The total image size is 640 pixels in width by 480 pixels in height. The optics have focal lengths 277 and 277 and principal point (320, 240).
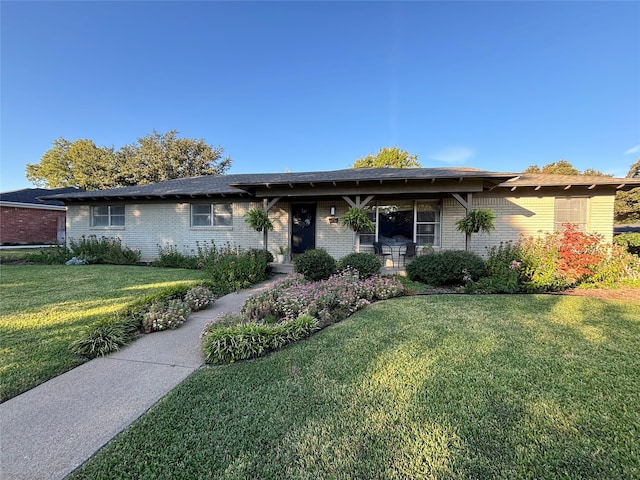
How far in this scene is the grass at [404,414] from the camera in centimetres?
172

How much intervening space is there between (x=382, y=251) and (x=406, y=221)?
164 centimetres

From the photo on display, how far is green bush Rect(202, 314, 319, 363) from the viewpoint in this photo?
10.6 feet

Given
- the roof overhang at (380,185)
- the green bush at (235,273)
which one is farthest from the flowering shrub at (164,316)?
the roof overhang at (380,185)

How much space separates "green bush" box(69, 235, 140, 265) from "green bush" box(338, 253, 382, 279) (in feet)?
30.5

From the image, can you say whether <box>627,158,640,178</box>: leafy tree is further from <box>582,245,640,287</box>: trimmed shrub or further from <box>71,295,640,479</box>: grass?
<box>71,295,640,479</box>: grass

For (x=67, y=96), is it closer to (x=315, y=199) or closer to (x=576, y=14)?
(x=315, y=199)

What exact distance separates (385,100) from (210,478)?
51.7ft

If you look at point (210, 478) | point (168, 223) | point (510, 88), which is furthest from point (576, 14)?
point (168, 223)

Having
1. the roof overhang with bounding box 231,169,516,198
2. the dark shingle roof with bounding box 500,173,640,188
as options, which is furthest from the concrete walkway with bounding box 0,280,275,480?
the dark shingle roof with bounding box 500,173,640,188

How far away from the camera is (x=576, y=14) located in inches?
316

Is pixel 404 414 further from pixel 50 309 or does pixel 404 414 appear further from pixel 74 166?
pixel 74 166

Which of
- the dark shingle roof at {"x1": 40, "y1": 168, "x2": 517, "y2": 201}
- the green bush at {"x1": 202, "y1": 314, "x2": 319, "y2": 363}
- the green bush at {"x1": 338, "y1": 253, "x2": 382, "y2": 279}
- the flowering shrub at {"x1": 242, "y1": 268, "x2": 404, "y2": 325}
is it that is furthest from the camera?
the dark shingle roof at {"x1": 40, "y1": 168, "x2": 517, "y2": 201}

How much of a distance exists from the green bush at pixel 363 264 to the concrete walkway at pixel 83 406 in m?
4.39

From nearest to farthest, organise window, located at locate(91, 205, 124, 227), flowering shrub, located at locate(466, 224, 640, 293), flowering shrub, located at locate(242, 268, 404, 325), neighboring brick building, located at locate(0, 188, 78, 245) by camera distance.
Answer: flowering shrub, located at locate(242, 268, 404, 325), flowering shrub, located at locate(466, 224, 640, 293), window, located at locate(91, 205, 124, 227), neighboring brick building, located at locate(0, 188, 78, 245)
